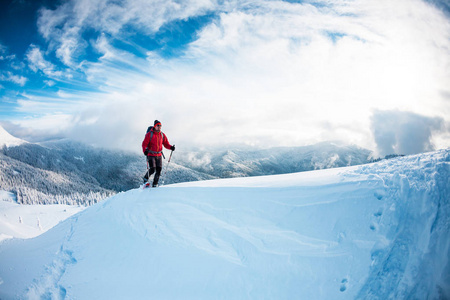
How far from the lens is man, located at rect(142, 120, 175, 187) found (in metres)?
9.83

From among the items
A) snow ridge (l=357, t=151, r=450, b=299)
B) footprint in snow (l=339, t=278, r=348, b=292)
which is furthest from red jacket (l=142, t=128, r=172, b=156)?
snow ridge (l=357, t=151, r=450, b=299)

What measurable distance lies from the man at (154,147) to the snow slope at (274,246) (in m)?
2.74

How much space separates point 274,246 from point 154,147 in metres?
7.27

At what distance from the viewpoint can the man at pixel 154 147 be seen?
9828 mm

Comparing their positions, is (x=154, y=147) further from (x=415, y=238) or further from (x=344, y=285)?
(x=415, y=238)

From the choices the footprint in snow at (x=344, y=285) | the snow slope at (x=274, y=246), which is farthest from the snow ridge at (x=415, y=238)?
the footprint in snow at (x=344, y=285)

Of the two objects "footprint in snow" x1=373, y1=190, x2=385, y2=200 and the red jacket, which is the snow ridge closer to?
"footprint in snow" x1=373, y1=190, x2=385, y2=200

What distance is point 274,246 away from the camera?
5.43m

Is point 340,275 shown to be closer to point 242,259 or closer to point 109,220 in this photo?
point 242,259

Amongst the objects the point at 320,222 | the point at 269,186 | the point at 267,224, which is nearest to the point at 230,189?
the point at 269,186

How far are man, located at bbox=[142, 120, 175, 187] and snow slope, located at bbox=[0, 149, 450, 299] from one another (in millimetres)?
2736

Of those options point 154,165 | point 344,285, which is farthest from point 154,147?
point 344,285

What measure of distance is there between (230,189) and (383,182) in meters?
5.03

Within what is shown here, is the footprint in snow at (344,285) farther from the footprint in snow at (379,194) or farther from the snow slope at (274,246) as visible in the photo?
the footprint in snow at (379,194)
